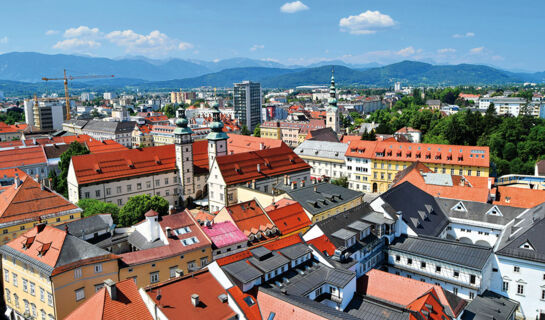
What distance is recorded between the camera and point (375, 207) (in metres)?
46.6

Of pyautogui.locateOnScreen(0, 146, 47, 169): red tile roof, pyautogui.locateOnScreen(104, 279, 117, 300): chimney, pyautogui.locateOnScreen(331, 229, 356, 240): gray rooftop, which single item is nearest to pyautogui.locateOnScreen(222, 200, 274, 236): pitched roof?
pyautogui.locateOnScreen(331, 229, 356, 240): gray rooftop

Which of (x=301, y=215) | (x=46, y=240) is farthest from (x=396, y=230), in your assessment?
(x=46, y=240)

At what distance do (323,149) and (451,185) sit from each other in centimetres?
3599

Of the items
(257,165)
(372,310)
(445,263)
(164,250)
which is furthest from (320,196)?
(372,310)

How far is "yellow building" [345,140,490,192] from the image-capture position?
7431 centimetres

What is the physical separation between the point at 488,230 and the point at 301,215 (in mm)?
23319

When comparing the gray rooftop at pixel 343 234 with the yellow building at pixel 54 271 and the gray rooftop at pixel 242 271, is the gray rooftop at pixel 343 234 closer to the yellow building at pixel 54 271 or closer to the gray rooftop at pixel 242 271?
the gray rooftop at pixel 242 271

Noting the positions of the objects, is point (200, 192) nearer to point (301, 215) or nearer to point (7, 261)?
point (301, 215)

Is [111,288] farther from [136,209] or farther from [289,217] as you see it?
[136,209]

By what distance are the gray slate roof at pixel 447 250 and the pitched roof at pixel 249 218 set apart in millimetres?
14734

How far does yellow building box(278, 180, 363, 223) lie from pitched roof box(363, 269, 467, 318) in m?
14.8

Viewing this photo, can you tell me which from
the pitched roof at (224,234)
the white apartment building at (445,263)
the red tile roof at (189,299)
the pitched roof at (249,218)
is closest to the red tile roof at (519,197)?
the white apartment building at (445,263)

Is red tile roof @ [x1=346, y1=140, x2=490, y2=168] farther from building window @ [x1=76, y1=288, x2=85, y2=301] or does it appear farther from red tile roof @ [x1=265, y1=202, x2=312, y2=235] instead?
building window @ [x1=76, y1=288, x2=85, y2=301]

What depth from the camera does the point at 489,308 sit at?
35656 millimetres
